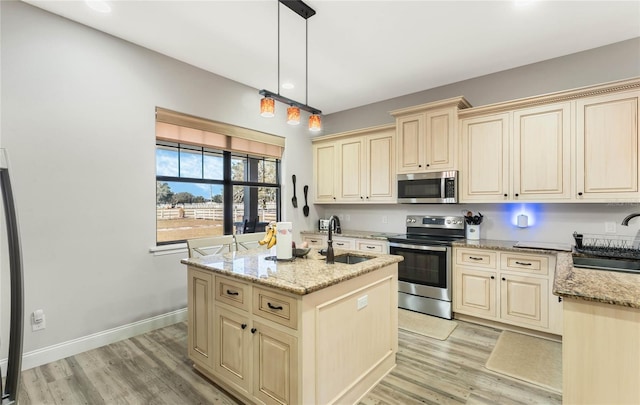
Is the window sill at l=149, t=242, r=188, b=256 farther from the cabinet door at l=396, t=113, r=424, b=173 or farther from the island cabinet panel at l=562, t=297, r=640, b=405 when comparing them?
the island cabinet panel at l=562, t=297, r=640, b=405

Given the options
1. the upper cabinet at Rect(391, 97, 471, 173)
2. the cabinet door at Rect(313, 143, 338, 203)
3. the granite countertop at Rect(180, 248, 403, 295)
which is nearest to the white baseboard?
the granite countertop at Rect(180, 248, 403, 295)

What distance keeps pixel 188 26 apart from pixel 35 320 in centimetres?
276

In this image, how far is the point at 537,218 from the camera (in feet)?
10.8

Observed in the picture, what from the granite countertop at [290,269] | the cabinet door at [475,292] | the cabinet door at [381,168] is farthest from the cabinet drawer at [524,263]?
the cabinet door at [381,168]

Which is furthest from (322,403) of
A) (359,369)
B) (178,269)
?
(178,269)

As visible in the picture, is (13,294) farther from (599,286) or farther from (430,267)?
Answer: (430,267)

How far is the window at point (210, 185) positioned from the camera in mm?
3338

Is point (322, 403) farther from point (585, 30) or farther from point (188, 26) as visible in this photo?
point (585, 30)

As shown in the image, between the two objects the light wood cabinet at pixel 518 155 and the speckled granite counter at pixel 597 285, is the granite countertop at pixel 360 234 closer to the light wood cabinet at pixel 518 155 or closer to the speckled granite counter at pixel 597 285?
the light wood cabinet at pixel 518 155

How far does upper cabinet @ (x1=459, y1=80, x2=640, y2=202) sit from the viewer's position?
265 centimetres

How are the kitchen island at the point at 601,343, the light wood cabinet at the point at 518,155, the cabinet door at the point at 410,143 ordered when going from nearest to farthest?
the kitchen island at the point at 601,343 < the light wood cabinet at the point at 518,155 < the cabinet door at the point at 410,143

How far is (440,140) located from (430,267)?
150cm

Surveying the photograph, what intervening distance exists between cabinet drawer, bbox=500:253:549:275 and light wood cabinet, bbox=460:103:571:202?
2.00 feet

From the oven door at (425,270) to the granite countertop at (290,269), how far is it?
1.26 meters
